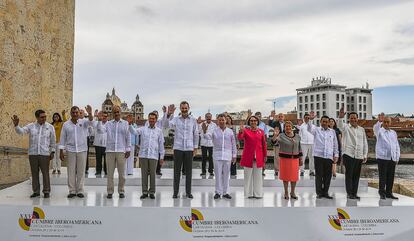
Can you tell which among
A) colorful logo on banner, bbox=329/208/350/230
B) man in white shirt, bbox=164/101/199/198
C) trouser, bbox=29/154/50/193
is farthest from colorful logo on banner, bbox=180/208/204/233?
trouser, bbox=29/154/50/193

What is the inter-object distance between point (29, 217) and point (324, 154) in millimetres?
4728

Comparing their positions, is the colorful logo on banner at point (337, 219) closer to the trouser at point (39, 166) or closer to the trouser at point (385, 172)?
the trouser at point (385, 172)

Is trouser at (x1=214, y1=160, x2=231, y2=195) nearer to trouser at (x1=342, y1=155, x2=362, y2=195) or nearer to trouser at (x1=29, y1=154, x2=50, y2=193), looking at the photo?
trouser at (x1=342, y1=155, x2=362, y2=195)

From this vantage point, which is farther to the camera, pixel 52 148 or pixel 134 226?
pixel 52 148

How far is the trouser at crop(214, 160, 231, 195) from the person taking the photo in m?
6.79

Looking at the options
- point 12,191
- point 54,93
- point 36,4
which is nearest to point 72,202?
point 12,191

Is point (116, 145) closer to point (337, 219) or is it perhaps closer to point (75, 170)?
point (75, 170)

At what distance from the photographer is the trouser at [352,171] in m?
6.65

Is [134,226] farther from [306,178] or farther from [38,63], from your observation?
[38,63]

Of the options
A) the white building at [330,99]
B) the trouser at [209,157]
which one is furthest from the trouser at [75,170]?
the white building at [330,99]

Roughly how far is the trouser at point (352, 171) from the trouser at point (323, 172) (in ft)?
0.93

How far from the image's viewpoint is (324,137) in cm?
686

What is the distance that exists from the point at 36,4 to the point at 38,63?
1.29 metres

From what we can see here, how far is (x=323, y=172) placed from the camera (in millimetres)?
6914
